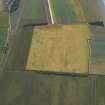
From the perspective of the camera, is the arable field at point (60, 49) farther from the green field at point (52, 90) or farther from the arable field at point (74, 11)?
the arable field at point (74, 11)

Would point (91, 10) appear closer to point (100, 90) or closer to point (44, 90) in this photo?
point (100, 90)

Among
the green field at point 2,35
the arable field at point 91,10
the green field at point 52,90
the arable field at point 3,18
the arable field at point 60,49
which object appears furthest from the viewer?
the arable field at point 3,18

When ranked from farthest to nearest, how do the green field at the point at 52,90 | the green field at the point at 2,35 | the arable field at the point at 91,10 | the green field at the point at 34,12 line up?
1. the green field at the point at 2,35
2. the green field at the point at 34,12
3. the arable field at the point at 91,10
4. the green field at the point at 52,90

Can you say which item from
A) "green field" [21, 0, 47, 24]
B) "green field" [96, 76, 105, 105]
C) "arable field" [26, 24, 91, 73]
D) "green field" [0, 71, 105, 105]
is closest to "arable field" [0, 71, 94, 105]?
"green field" [0, 71, 105, 105]

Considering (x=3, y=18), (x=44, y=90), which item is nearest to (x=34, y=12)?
(x=44, y=90)

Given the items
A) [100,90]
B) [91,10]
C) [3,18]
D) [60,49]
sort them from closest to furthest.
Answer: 1. [100,90]
2. [60,49]
3. [91,10]
4. [3,18]

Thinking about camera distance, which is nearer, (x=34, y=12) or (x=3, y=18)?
(x=34, y=12)

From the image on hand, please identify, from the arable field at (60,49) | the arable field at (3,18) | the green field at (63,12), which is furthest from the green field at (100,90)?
the arable field at (3,18)

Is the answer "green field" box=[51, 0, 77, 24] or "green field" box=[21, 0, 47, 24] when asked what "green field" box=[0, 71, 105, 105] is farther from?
"green field" box=[51, 0, 77, 24]

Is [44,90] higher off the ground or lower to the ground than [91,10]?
lower
